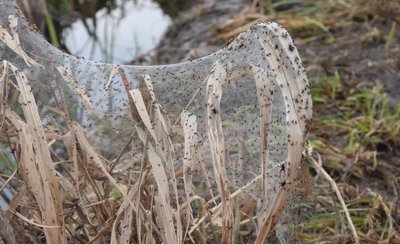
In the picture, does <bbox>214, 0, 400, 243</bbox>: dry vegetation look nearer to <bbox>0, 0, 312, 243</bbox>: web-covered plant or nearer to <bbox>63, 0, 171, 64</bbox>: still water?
<bbox>0, 0, 312, 243</bbox>: web-covered plant

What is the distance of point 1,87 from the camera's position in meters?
1.81

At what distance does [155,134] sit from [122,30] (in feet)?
12.9

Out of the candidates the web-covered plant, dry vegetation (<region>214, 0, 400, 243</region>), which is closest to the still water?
dry vegetation (<region>214, 0, 400, 243</region>)

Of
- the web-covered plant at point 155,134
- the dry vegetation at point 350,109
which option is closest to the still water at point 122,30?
the dry vegetation at point 350,109

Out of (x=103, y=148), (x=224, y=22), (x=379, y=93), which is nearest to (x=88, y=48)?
(x=224, y=22)

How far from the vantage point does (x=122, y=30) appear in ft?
18.5

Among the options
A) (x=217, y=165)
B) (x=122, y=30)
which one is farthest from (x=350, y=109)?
(x=122, y=30)

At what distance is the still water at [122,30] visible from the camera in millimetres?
5125

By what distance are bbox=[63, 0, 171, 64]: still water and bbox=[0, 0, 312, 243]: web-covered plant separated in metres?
2.60

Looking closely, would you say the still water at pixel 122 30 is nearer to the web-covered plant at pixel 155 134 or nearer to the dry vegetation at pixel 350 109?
the dry vegetation at pixel 350 109

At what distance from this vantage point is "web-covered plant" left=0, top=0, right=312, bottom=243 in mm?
1759

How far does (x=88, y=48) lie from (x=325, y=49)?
69.5 inches

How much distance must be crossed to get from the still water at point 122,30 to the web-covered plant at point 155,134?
260 centimetres

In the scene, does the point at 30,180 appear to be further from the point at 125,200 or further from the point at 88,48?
the point at 88,48
